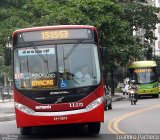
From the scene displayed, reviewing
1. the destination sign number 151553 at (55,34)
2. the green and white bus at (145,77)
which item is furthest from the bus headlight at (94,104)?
the green and white bus at (145,77)

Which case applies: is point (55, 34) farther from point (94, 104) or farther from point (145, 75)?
point (145, 75)

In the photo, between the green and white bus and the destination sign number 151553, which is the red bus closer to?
the destination sign number 151553

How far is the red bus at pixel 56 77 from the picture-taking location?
14828mm

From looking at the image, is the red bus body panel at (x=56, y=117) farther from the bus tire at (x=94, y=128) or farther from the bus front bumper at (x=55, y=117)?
the bus tire at (x=94, y=128)

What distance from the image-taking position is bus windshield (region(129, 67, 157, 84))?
48.1 m

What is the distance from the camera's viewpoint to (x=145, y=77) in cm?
4816

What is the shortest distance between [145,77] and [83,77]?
33.4 m

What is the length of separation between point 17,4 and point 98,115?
1081 inches

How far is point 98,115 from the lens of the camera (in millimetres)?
15047

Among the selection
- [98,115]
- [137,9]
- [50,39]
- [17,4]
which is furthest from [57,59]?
[137,9]

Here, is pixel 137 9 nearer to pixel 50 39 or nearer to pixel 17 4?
pixel 17 4

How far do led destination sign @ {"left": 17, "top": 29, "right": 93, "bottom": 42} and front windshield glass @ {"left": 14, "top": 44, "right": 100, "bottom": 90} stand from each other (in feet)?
0.90

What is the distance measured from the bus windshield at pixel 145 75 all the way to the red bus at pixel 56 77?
32672 millimetres

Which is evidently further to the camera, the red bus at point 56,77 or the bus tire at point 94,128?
the bus tire at point 94,128
